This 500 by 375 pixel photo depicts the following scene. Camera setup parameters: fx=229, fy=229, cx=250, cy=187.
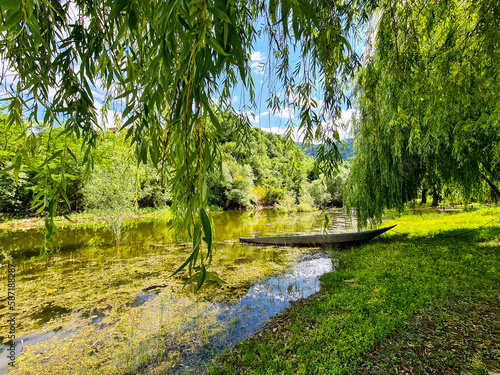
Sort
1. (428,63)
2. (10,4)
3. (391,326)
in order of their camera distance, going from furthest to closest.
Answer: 1. (391,326)
2. (428,63)
3. (10,4)

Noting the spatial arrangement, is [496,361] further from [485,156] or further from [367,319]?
[485,156]

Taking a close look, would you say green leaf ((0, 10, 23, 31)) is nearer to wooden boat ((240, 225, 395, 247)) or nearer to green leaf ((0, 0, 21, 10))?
green leaf ((0, 0, 21, 10))

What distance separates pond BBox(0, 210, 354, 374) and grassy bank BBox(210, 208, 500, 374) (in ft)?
1.81

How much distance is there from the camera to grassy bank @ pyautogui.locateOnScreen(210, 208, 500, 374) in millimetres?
2355

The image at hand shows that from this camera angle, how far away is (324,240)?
8.08m

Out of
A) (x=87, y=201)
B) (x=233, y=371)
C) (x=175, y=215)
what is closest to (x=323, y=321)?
(x=233, y=371)

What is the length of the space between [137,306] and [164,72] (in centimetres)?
459

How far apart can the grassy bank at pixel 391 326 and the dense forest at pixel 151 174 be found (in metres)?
1.73

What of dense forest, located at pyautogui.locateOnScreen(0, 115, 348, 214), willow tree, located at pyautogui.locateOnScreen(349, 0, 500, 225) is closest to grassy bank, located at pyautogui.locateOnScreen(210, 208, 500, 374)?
dense forest, located at pyautogui.locateOnScreen(0, 115, 348, 214)

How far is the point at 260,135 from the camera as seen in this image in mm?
2555

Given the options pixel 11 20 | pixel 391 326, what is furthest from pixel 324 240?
pixel 11 20

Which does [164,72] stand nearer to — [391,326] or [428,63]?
[428,63]

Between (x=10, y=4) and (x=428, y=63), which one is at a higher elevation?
(x=428, y=63)

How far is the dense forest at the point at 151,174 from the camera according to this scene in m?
1.30
